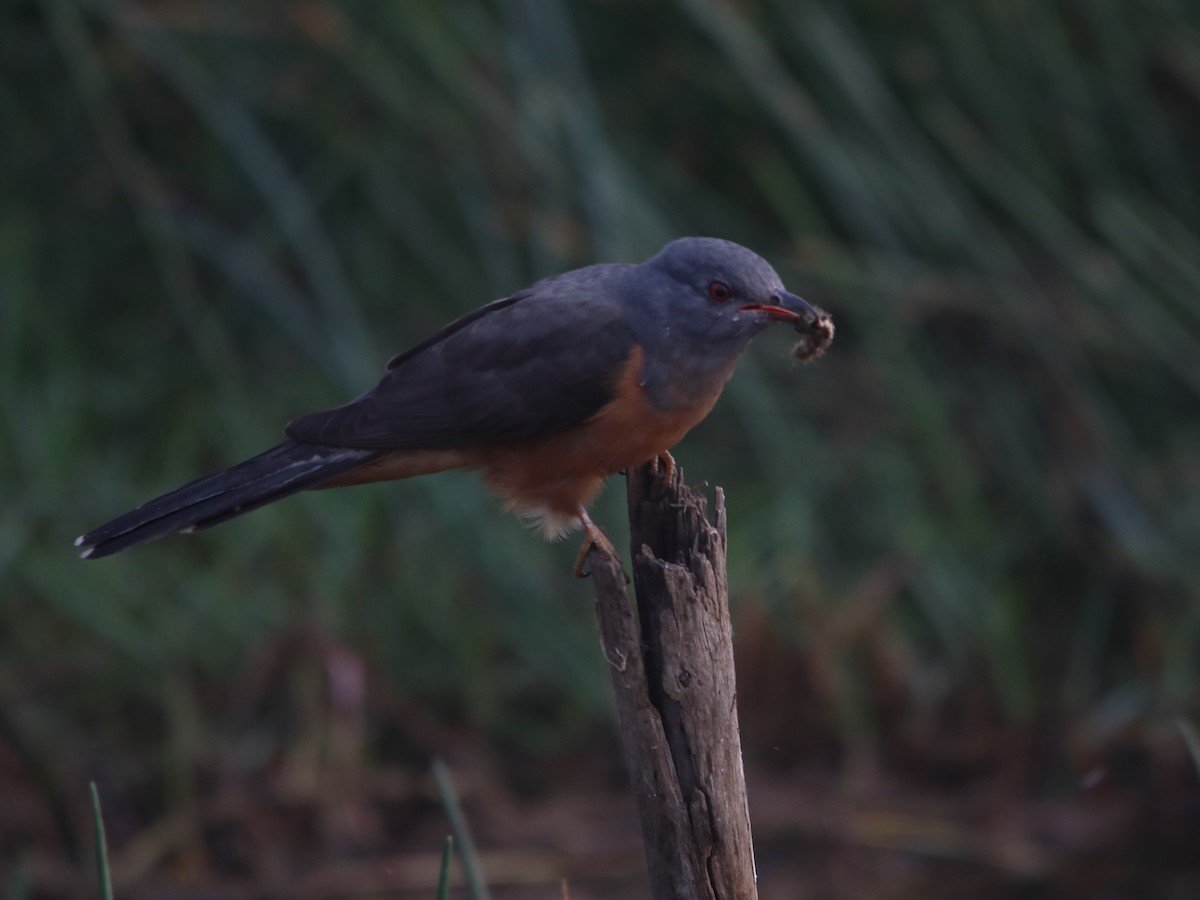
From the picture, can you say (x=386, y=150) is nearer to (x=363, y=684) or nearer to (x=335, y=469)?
(x=363, y=684)

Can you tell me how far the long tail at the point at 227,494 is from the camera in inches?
127

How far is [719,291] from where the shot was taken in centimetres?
327

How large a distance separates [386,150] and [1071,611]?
341 centimetres

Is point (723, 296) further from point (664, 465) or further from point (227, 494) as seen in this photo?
point (227, 494)

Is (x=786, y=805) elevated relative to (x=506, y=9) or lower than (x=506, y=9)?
lower

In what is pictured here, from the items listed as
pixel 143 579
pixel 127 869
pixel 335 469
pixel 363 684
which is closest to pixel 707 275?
pixel 335 469

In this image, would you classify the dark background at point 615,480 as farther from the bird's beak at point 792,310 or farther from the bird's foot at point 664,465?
the bird's beak at point 792,310

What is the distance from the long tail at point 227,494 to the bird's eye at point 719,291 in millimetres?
873

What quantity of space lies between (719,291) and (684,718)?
1134 mm

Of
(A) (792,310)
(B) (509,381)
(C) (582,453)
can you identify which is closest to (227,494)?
(B) (509,381)

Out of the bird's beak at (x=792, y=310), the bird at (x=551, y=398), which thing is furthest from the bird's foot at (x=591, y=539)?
the bird's beak at (x=792, y=310)

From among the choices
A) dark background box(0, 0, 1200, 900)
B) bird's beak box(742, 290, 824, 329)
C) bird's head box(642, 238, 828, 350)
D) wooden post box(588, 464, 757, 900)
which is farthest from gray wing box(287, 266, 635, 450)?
dark background box(0, 0, 1200, 900)

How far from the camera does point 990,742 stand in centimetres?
542

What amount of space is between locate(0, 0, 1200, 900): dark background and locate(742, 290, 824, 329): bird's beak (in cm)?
189
